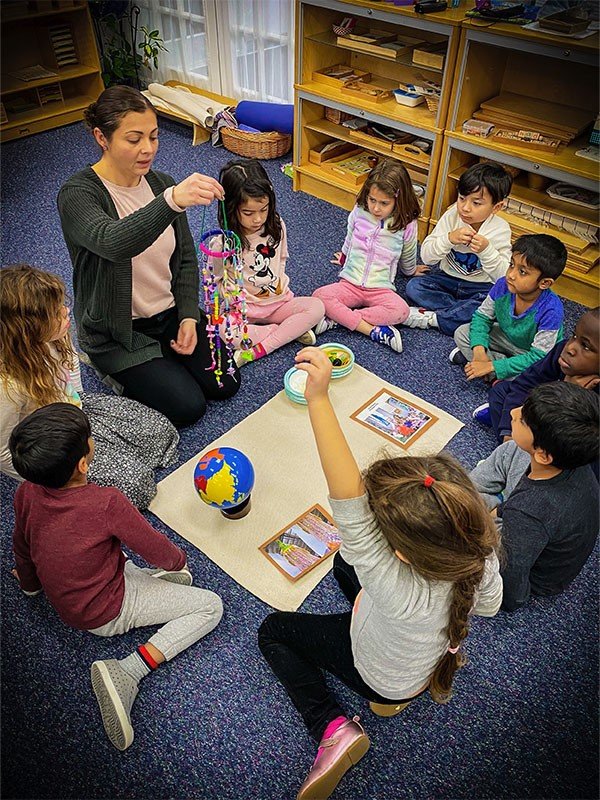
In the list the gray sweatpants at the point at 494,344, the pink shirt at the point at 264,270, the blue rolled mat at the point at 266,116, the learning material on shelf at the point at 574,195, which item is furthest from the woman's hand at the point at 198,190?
the blue rolled mat at the point at 266,116

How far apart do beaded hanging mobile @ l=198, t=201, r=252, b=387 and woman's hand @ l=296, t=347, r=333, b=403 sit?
77 centimetres

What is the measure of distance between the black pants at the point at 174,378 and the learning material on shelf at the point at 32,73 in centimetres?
303

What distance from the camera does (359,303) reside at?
2.77 m

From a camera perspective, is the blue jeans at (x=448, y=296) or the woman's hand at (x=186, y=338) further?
the blue jeans at (x=448, y=296)

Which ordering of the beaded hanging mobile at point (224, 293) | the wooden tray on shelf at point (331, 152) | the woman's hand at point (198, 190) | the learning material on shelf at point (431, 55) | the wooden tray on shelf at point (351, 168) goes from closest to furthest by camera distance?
the woman's hand at point (198, 190) → the beaded hanging mobile at point (224, 293) → the learning material on shelf at point (431, 55) → the wooden tray on shelf at point (351, 168) → the wooden tray on shelf at point (331, 152)

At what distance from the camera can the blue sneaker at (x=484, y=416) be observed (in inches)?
88.4

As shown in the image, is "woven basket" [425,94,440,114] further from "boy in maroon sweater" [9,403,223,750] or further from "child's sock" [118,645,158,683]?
"child's sock" [118,645,158,683]

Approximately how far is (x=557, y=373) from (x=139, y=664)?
5.11 ft

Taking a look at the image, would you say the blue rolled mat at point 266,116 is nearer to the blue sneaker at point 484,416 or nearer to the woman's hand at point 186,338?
the woman's hand at point 186,338

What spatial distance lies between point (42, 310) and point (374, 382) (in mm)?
1328

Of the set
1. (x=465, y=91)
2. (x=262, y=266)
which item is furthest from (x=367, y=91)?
(x=262, y=266)

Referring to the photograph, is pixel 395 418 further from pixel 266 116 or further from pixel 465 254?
pixel 266 116

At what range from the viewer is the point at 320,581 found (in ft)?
5.83

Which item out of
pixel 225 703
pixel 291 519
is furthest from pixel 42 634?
pixel 291 519
